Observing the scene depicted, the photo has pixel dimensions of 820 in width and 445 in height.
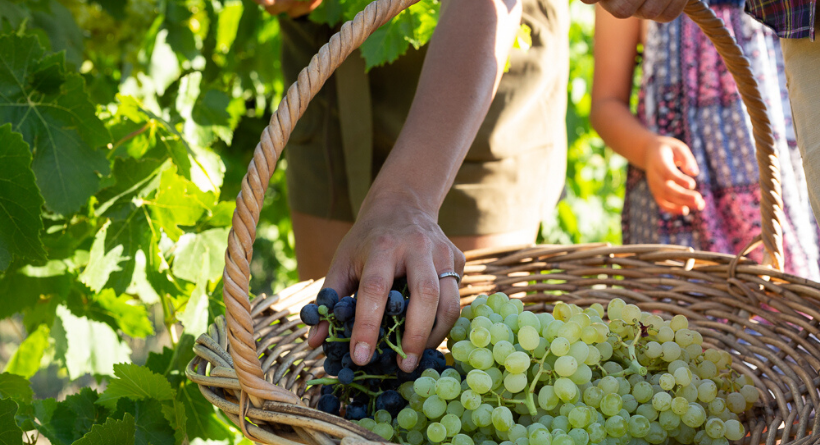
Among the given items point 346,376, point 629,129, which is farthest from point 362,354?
point 629,129

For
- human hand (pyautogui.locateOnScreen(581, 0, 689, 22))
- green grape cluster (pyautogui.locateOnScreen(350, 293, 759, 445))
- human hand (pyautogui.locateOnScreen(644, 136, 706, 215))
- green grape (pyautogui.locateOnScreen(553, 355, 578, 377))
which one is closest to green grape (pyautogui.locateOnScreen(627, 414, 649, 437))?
green grape cluster (pyautogui.locateOnScreen(350, 293, 759, 445))

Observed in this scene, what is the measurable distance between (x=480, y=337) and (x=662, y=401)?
0.22 m

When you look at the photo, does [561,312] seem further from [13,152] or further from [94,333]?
[94,333]

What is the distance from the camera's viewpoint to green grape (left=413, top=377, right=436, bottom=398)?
2.26ft

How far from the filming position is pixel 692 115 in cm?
156

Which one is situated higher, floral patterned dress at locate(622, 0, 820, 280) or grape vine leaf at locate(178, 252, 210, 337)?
floral patterned dress at locate(622, 0, 820, 280)

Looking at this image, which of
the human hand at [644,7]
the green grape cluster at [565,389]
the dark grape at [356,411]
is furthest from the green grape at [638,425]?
the human hand at [644,7]

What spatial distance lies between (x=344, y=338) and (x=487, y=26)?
0.51 meters

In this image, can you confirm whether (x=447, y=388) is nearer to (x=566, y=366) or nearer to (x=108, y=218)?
(x=566, y=366)

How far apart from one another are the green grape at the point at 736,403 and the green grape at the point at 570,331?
24 cm

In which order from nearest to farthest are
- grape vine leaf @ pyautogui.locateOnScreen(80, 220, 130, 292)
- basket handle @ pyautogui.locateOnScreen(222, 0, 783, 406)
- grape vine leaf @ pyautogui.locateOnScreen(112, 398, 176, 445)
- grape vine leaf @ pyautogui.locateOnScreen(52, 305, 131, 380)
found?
basket handle @ pyautogui.locateOnScreen(222, 0, 783, 406) < grape vine leaf @ pyautogui.locateOnScreen(112, 398, 176, 445) < grape vine leaf @ pyautogui.locateOnScreen(80, 220, 130, 292) < grape vine leaf @ pyautogui.locateOnScreen(52, 305, 131, 380)

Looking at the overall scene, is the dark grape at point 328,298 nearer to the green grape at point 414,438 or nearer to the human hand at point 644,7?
the green grape at point 414,438

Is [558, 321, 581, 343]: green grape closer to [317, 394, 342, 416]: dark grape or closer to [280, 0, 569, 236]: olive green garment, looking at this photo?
[317, 394, 342, 416]: dark grape

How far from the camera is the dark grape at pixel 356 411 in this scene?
74cm
